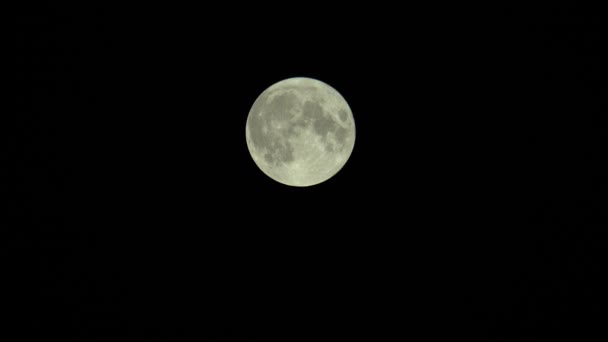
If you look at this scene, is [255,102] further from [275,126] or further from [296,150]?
[296,150]

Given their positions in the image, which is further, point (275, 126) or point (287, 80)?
point (287, 80)

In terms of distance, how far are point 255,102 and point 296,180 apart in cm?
125

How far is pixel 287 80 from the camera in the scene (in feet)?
18.1

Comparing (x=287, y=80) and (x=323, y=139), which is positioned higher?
(x=287, y=80)

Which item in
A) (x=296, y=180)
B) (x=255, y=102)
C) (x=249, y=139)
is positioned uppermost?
(x=255, y=102)

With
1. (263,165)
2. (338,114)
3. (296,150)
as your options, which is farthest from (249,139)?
(338,114)

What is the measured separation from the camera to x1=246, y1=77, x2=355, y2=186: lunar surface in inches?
201

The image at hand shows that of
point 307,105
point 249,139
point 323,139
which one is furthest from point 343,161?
point 249,139

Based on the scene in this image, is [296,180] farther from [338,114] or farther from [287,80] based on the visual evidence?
[287,80]

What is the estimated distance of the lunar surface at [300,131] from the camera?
16.8 feet

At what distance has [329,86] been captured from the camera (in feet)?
18.3

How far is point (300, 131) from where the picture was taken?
5.08m

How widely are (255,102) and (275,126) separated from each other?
66cm

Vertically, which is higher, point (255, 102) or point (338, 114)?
point (255, 102)
